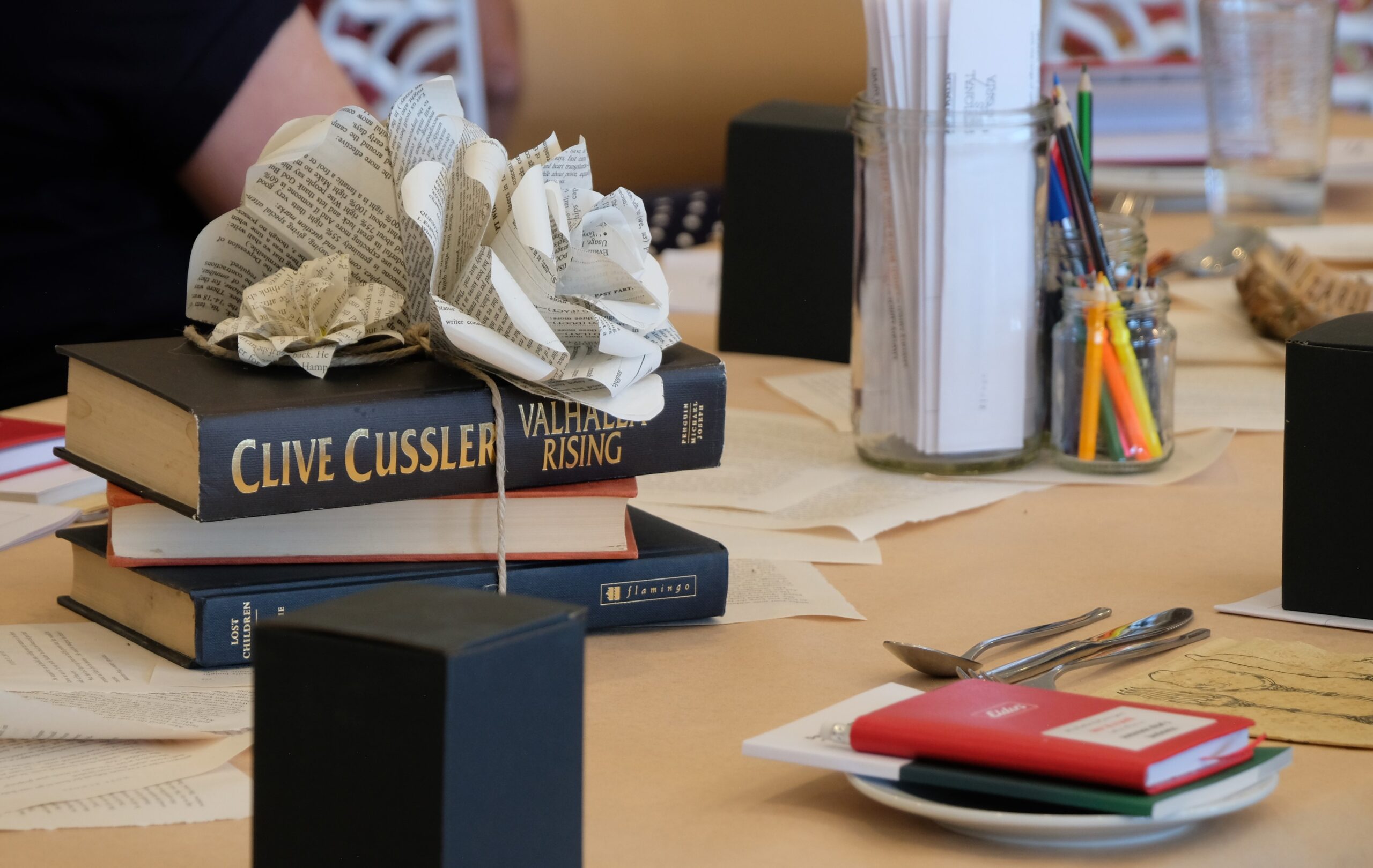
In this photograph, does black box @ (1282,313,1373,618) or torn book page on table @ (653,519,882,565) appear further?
torn book page on table @ (653,519,882,565)

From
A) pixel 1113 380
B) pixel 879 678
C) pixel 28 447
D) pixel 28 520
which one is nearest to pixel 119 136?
pixel 28 447

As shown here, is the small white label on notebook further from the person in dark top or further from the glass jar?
the person in dark top

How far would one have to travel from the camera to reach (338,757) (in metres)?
0.37

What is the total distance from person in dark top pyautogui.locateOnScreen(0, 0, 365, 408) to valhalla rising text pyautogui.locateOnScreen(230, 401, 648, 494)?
73 cm

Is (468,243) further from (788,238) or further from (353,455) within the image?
(788,238)

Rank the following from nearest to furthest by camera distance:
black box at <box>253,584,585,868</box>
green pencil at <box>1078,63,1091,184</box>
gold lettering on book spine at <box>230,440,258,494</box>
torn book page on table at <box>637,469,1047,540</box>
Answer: black box at <box>253,584,585,868</box> → gold lettering on book spine at <box>230,440,258,494</box> → torn book page on table at <box>637,469,1047,540</box> → green pencil at <box>1078,63,1091,184</box>

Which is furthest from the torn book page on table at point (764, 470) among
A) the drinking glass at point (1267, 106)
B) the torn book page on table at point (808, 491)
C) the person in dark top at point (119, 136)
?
the drinking glass at point (1267, 106)

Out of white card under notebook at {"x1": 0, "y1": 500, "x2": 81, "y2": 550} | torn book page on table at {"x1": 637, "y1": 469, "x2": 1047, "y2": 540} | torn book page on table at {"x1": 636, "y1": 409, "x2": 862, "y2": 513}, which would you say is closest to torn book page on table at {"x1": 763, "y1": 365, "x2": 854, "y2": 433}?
torn book page on table at {"x1": 636, "y1": 409, "x2": 862, "y2": 513}

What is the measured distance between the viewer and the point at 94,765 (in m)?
0.52

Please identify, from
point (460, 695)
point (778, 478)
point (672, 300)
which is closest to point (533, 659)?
point (460, 695)

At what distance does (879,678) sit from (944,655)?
0.09 ft

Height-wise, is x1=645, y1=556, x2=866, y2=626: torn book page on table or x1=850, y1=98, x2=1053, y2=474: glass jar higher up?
x1=850, y1=98, x2=1053, y2=474: glass jar

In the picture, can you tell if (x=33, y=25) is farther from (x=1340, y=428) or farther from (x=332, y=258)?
(x=1340, y=428)

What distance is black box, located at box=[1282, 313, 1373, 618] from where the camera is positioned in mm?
652
